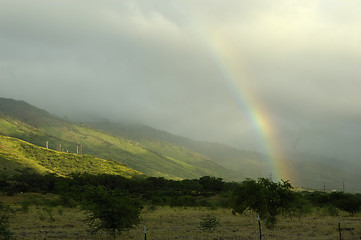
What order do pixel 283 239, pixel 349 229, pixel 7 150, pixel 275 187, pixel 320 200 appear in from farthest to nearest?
pixel 7 150 → pixel 320 200 → pixel 275 187 → pixel 349 229 → pixel 283 239

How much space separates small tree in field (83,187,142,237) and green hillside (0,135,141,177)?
377 ft

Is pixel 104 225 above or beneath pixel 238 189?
beneath

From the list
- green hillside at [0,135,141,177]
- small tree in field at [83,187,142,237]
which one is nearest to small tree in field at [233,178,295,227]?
small tree in field at [83,187,142,237]

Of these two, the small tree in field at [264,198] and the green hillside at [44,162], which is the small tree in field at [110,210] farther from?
the green hillside at [44,162]

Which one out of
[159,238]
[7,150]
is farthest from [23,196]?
[7,150]

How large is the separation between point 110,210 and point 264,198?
19.0 meters

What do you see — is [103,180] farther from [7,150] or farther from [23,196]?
[7,150]

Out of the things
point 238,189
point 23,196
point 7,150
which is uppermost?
point 7,150

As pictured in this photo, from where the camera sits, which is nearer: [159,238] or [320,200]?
[159,238]

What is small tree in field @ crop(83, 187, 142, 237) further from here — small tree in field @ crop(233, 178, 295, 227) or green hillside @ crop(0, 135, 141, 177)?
green hillside @ crop(0, 135, 141, 177)

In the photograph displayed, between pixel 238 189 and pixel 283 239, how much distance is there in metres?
16.4

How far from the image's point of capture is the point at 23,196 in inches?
2940

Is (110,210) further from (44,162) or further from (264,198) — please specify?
(44,162)

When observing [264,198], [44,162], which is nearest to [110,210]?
[264,198]
